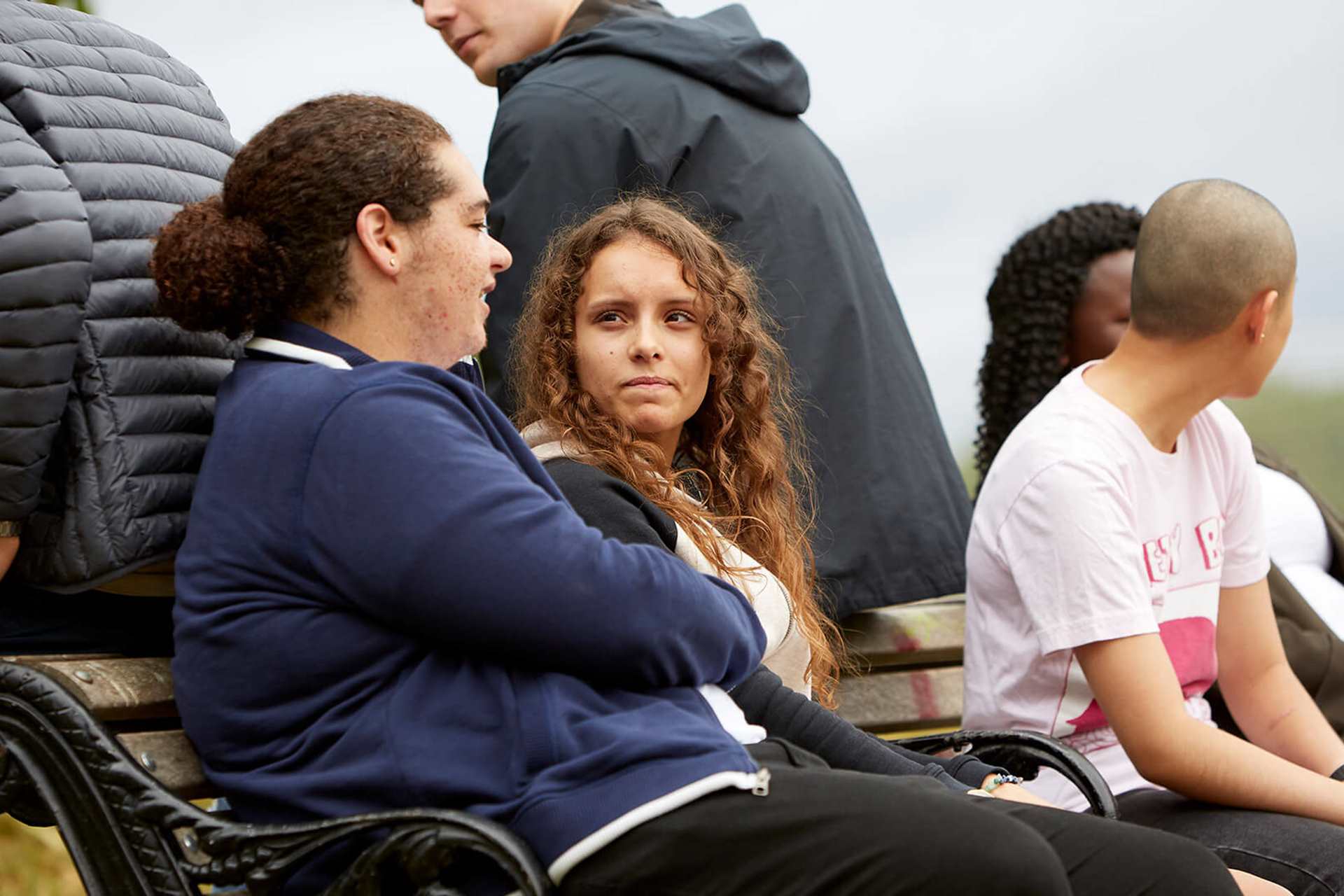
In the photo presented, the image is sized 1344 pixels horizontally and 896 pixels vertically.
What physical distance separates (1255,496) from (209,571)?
1.97m

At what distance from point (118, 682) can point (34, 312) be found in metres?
0.48

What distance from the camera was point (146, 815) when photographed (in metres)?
1.77

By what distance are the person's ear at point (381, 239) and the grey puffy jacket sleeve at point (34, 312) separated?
0.33 m

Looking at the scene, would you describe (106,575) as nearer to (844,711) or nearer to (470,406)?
(470,406)

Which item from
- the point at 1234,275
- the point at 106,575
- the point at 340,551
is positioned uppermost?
the point at 1234,275

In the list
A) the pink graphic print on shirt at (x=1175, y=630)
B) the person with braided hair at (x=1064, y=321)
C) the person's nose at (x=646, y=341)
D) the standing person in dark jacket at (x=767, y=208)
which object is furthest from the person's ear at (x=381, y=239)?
the person with braided hair at (x=1064, y=321)

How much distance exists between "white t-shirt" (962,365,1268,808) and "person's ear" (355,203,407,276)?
3.79 ft

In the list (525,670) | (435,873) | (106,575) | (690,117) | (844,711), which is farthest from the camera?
(844,711)

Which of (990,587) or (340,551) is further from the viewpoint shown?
(990,587)

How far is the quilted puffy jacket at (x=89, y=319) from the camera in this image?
1.81 metres

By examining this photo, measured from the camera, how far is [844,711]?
319cm

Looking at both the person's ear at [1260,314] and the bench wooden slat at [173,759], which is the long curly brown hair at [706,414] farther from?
the person's ear at [1260,314]

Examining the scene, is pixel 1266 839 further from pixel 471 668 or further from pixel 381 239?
pixel 381 239

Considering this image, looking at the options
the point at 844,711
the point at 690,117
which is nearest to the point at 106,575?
the point at 690,117
